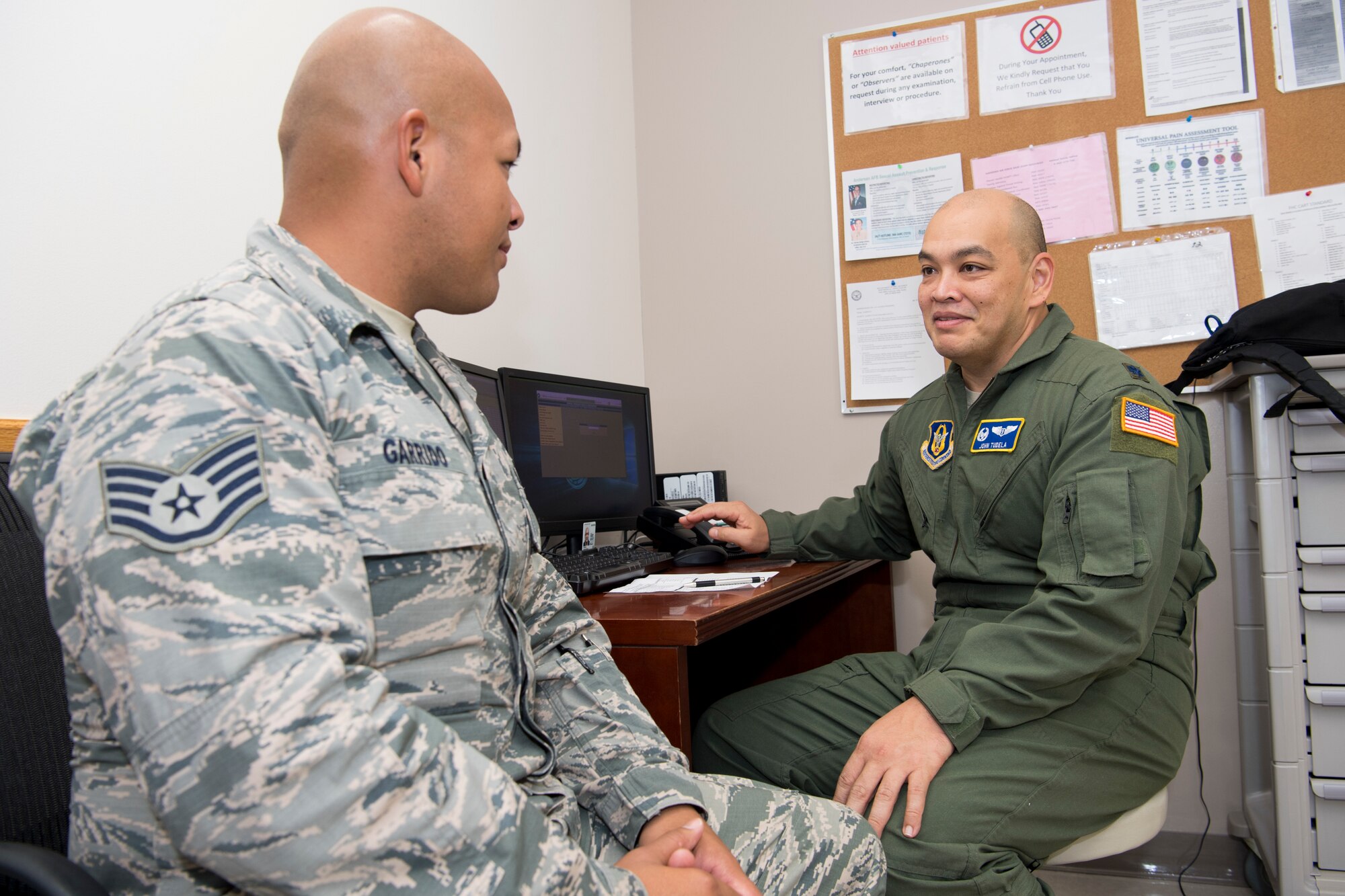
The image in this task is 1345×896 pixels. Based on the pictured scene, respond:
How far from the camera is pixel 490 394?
5.60 ft

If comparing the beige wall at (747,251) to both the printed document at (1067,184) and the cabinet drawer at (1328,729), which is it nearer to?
the printed document at (1067,184)

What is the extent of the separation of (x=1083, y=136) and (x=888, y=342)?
0.69 m

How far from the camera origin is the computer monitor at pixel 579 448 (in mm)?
1803

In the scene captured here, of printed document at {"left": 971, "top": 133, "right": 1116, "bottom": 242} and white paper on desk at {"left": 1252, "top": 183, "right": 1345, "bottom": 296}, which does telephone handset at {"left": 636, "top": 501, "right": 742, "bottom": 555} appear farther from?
white paper on desk at {"left": 1252, "top": 183, "right": 1345, "bottom": 296}

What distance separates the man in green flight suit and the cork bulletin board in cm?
55

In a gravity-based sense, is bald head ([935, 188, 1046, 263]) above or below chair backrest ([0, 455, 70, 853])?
above

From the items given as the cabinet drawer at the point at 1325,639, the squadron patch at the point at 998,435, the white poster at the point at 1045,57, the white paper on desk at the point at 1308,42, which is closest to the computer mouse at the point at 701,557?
the squadron patch at the point at 998,435

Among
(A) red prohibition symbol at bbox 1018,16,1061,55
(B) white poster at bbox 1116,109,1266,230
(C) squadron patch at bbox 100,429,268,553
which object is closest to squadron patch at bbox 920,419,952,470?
(B) white poster at bbox 1116,109,1266,230

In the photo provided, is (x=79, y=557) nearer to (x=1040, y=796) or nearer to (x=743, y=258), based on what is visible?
(x=1040, y=796)

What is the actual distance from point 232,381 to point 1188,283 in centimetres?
221

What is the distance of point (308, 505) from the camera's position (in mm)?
623

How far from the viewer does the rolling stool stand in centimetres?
130

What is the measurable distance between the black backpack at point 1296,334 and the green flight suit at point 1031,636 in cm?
17

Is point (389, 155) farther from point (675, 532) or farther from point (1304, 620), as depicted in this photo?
point (1304, 620)
